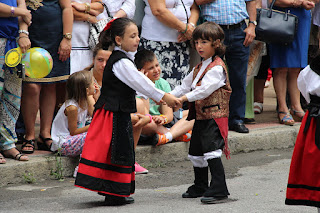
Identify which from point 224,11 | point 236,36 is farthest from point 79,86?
point 236,36

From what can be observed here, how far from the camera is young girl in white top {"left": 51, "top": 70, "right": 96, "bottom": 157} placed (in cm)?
554

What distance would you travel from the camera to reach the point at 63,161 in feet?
18.3

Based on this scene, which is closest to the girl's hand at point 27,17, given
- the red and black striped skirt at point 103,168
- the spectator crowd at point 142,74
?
the spectator crowd at point 142,74

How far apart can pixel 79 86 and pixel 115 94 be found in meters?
1.00

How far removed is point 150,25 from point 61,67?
1133 millimetres

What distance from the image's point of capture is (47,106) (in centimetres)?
598

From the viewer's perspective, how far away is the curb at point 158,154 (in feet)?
17.3

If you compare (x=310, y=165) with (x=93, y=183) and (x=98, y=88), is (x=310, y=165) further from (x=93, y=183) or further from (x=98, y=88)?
(x=98, y=88)

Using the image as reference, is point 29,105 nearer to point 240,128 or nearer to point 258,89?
point 240,128

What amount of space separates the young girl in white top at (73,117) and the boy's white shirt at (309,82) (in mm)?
2153

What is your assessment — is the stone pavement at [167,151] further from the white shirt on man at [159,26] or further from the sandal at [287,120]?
the white shirt on man at [159,26]

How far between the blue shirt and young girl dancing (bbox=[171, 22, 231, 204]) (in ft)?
5.86

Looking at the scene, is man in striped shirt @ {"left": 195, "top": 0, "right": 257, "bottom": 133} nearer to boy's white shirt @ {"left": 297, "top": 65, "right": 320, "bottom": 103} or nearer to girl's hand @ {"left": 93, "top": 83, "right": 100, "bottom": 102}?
girl's hand @ {"left": 93, "top": 83, "right": 100, "bottom": 102}

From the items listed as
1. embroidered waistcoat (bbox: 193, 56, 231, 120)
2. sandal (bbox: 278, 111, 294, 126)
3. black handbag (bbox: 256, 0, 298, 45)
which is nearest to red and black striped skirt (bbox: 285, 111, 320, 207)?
embroidered waistcoat (bbox: 193, 56, 231, 120)
